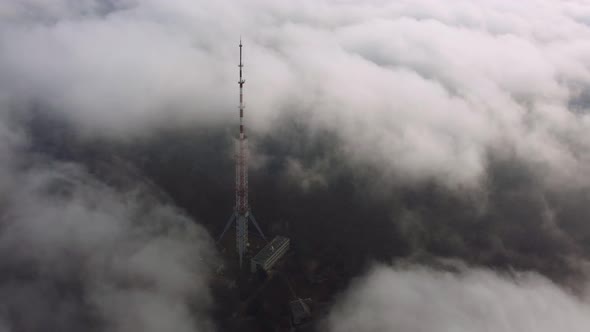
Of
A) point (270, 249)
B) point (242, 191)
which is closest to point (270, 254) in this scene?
point (270, 249)

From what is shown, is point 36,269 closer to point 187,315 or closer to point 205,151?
point 187,315

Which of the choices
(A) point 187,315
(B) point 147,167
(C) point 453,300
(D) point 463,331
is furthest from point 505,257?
(B) point 147,167

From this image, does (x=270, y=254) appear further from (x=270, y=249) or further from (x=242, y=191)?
(x=242, y=191)

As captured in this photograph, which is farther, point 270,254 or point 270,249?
point 270,249

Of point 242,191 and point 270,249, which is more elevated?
point 242,191

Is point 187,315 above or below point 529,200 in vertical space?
below

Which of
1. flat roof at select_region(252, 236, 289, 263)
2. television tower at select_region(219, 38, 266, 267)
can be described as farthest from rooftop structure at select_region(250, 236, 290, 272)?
television tower at select_region(219, 38, 266, 267)

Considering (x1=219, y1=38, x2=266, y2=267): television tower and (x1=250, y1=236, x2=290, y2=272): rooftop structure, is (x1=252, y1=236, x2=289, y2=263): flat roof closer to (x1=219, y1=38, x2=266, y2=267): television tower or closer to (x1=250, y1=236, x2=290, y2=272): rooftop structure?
(x1=250, y1=236, x2=290, y2=272): rooftop structure
